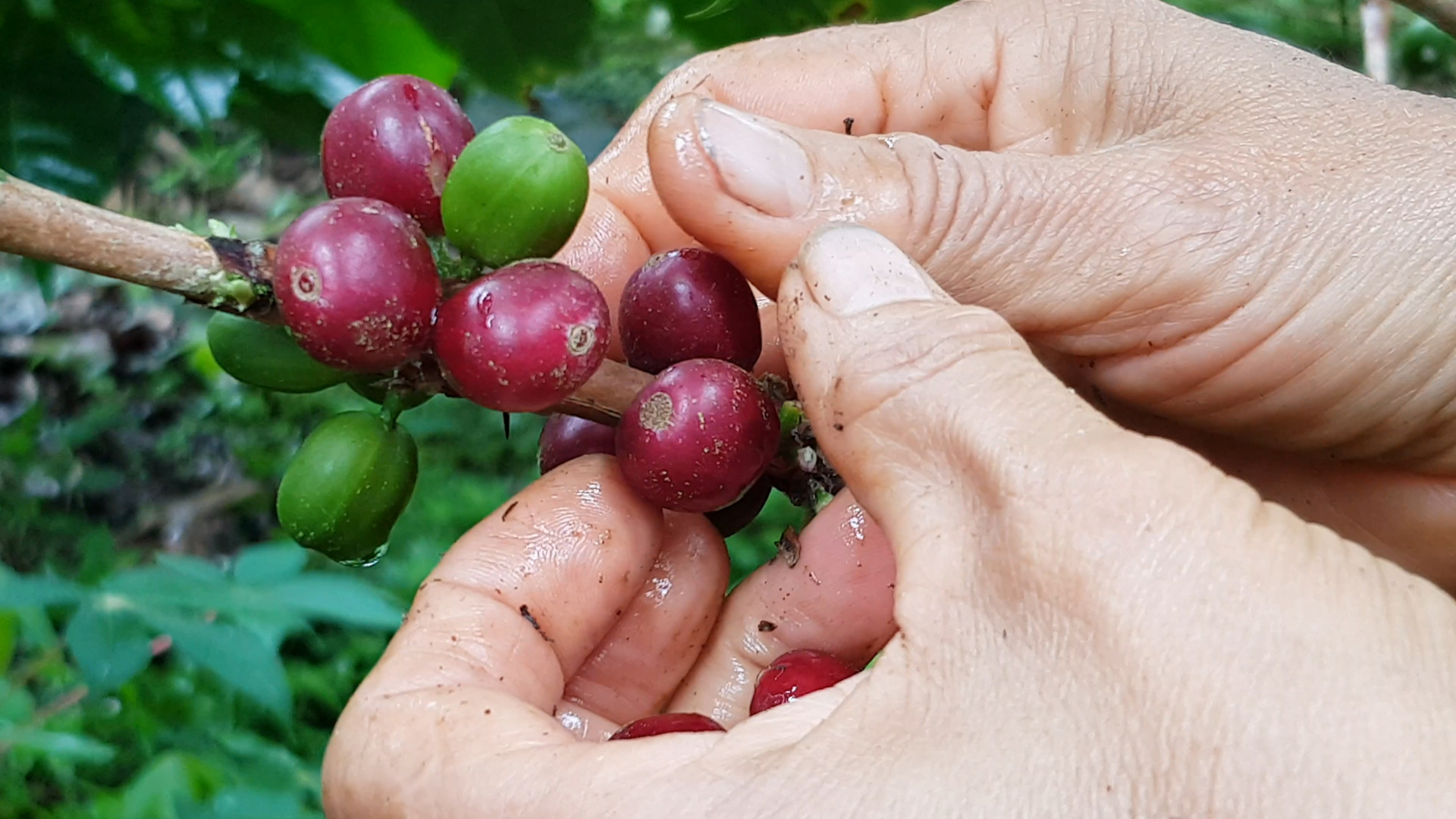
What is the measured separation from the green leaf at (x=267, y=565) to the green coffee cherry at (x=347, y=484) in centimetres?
101

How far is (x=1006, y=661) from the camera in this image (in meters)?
1.42

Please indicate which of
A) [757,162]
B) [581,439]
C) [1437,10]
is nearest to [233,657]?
[581,439]

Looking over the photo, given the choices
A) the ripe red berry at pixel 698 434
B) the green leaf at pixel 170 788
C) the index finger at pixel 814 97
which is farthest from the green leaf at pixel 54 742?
the index finger at pixel 814 97

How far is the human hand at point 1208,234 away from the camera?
2.07 meters

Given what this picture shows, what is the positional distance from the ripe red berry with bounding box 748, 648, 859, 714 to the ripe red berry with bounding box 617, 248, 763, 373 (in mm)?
583

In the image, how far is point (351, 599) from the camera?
112 inches

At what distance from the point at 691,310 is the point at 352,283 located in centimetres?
65

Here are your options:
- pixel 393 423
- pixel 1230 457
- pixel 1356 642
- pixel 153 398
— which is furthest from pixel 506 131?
pixel 153 398

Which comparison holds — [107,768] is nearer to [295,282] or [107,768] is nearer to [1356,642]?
[295,282]

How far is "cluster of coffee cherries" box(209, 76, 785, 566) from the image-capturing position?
1.65 metres

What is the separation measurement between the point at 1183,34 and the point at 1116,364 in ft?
2.70

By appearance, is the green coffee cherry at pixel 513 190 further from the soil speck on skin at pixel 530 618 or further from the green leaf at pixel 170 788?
the green leaf at pixel 170 788

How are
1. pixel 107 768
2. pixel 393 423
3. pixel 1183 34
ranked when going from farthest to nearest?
1. pixel 107 768
2. pixel 1183 34
3. pixel 393 423

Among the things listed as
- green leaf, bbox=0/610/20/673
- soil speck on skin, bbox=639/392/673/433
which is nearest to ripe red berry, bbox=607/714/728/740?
soil speck on skin, bbox=639/392/673/433
